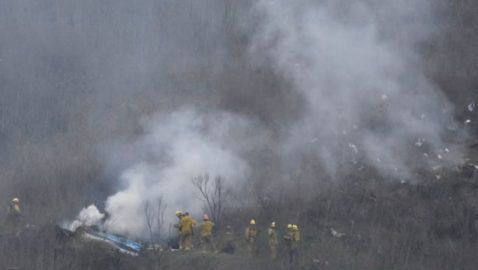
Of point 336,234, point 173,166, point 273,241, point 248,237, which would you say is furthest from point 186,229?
point 173,166

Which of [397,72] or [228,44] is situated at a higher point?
[228,44]

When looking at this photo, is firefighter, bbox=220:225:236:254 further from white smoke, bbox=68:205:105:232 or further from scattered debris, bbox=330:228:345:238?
white smoke, bbox=68:205:105:232

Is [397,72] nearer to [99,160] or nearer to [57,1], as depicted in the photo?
[99,160]

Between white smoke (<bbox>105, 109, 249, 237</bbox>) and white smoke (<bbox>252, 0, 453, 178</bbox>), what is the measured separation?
7.18ft

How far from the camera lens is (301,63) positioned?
1120 inches

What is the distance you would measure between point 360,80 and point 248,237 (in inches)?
382

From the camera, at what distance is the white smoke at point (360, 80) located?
24.3 meters

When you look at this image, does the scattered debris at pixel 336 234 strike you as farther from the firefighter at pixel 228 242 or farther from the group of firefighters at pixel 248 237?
the firefighter at pixel 228 242

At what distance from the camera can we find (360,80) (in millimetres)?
26844

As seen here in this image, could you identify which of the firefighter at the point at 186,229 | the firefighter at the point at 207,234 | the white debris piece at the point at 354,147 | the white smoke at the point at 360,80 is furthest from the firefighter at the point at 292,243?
the white debris piece at the point at 354,147

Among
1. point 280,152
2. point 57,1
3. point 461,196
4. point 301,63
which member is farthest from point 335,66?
point 57,1

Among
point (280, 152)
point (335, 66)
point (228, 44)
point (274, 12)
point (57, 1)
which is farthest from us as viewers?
point (57, 1)

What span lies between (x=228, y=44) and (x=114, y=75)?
499 cm

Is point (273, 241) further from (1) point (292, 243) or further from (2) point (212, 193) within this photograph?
(2) point (212, 193)
